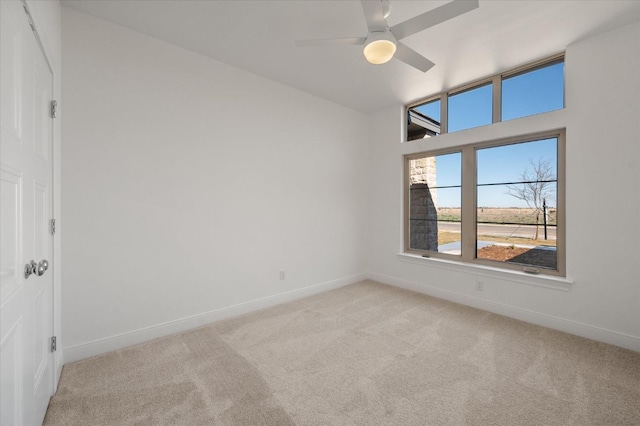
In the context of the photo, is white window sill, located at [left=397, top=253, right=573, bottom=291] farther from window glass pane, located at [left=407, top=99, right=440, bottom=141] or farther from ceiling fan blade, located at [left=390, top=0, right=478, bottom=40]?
ceiling fan blade, located at [left=390, top=0, right=478, bottom=40]

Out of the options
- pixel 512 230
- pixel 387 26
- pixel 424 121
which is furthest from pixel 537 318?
pixel 387 26

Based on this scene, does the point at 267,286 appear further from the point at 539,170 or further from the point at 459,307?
the point at 539,170

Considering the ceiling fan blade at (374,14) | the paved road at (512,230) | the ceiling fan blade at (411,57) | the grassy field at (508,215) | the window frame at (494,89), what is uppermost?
the window frame at (494,89)

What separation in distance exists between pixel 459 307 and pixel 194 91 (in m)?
4.03

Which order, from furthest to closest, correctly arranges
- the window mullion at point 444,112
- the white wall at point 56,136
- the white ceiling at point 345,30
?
the window mullion at point 444,112 → the white ceiling at point 345,30 → the white wall at point 56,136

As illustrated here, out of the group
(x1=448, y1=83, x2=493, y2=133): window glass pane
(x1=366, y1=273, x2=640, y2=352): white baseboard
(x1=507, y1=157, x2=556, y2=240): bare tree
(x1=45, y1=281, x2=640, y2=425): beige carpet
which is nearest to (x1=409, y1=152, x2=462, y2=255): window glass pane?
(x1=448, y1=83, x2=493, y2=133): window glass pane

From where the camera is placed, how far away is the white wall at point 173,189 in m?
2.30

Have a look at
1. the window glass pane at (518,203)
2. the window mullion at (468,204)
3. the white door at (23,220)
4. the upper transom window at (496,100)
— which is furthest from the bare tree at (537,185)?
the white door at (23,220)

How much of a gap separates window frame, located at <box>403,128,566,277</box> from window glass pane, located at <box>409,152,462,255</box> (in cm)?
7

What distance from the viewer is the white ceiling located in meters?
2.22

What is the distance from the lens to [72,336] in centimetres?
226

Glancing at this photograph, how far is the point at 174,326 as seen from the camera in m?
2.77

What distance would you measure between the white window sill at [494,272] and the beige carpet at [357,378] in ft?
1.59

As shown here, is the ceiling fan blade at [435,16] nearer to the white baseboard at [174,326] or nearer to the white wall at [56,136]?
the white wall at [56,136]
